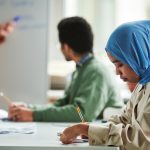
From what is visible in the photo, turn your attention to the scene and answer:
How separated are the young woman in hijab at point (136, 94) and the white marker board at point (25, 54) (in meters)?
1.87

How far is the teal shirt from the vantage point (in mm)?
2518

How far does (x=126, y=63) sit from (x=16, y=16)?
→ 6.82 ft

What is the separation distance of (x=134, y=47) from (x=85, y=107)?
876 mm

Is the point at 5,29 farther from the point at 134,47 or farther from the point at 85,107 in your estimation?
the point at 134,47

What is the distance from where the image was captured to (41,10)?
359 cm

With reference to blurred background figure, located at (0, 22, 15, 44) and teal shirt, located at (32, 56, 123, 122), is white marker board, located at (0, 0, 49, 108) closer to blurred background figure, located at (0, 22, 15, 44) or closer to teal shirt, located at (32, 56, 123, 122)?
blurred background figure, located at (0, 22, 15, 44)

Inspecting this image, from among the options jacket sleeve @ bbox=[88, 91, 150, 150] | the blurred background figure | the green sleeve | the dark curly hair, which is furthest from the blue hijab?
the blurred background figure

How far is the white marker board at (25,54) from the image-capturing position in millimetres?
3607

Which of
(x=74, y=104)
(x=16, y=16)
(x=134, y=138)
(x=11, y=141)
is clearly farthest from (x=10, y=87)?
(x=134, y=138)

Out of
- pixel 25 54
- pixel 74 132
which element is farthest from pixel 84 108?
pixel 25 54

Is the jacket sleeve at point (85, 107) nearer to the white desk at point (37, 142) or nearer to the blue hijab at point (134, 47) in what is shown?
the white desk at point (37, 142)

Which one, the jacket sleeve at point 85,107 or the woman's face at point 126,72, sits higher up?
the woman's face at point 126,72

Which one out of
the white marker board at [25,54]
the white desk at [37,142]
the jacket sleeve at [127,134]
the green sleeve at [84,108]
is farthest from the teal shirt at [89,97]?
the white marker board at [25,54]

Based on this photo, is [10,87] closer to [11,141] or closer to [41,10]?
[41,10]
